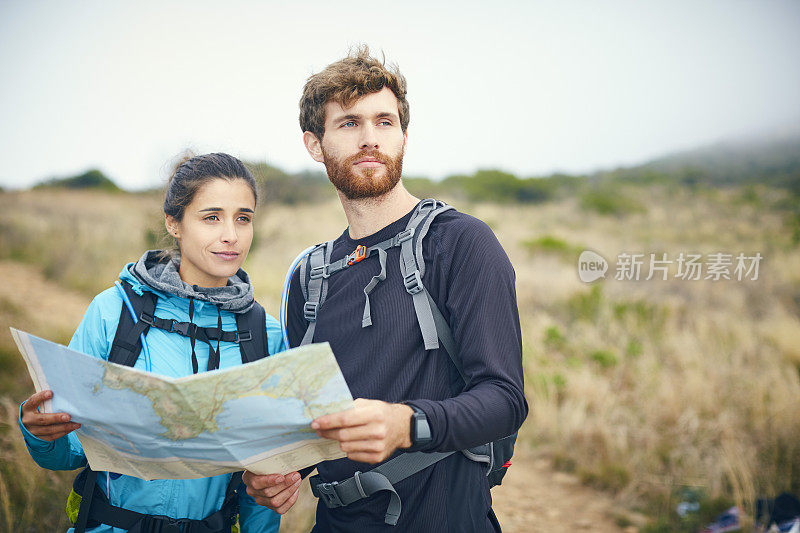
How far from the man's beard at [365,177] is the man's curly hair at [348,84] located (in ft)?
0.68

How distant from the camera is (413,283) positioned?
1.64 metres

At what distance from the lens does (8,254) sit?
1254cm

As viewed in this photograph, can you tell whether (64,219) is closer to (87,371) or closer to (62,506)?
(62,506)

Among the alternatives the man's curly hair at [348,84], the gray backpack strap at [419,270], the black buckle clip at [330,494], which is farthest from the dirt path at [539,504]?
the man's curly hair at [348,84]

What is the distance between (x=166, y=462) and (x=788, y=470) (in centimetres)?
462

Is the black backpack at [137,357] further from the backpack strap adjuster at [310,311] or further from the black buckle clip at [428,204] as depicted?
the black buckle clip at [428,204]

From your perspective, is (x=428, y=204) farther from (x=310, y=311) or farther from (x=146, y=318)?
(x=146, y=318)

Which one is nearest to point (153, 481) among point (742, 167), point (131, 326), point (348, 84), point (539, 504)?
point (131, 326)

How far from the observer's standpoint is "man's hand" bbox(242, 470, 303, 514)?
5.17 ft

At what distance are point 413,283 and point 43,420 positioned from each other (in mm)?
1109

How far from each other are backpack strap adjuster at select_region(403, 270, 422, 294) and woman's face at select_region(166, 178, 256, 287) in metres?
0.76

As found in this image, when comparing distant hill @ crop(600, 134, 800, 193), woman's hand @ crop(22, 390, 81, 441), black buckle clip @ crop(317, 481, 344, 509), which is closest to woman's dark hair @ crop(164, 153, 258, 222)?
woman's hand @ crop(22, 390, 81, 441)

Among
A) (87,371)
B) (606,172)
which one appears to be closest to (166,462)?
(87,371)

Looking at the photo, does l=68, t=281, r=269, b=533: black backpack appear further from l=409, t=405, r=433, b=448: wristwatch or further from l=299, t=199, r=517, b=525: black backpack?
l=409, t=405, r=433, b=448: wristwatch
